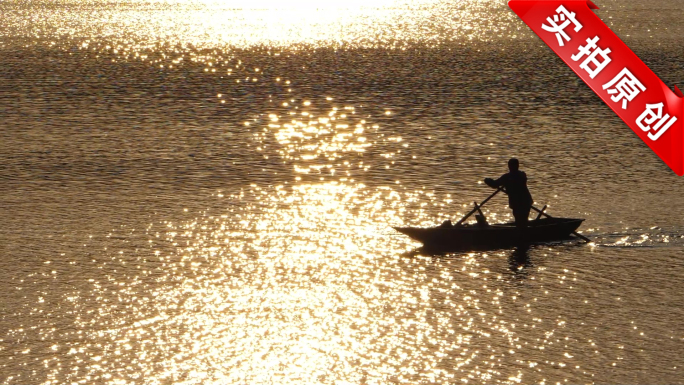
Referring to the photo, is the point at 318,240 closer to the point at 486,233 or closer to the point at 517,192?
the point at 486,233

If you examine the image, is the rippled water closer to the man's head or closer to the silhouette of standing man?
the silhouette of standing man

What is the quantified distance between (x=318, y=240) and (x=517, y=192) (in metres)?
3.95

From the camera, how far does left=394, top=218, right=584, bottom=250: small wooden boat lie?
765 inches

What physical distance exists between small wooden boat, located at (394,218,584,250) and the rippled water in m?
0.33

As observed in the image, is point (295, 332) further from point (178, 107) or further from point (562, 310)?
→ point (178, 107)

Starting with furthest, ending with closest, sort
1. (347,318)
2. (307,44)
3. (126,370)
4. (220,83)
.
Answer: (307,44) → (220,83) → (347,318) → (126,370)

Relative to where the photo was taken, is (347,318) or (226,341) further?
(347,318)

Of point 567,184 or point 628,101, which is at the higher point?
point 628,101

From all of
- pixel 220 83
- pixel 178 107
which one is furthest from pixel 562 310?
pixel 220 83

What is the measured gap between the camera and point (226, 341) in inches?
587

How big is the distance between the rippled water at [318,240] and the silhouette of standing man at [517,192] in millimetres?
744

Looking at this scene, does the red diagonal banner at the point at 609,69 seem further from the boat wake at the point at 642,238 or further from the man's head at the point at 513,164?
the man's head at the point at 513,164

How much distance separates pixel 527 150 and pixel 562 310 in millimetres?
14014

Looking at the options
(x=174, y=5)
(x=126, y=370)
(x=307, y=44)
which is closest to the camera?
(x=126, y=370)
